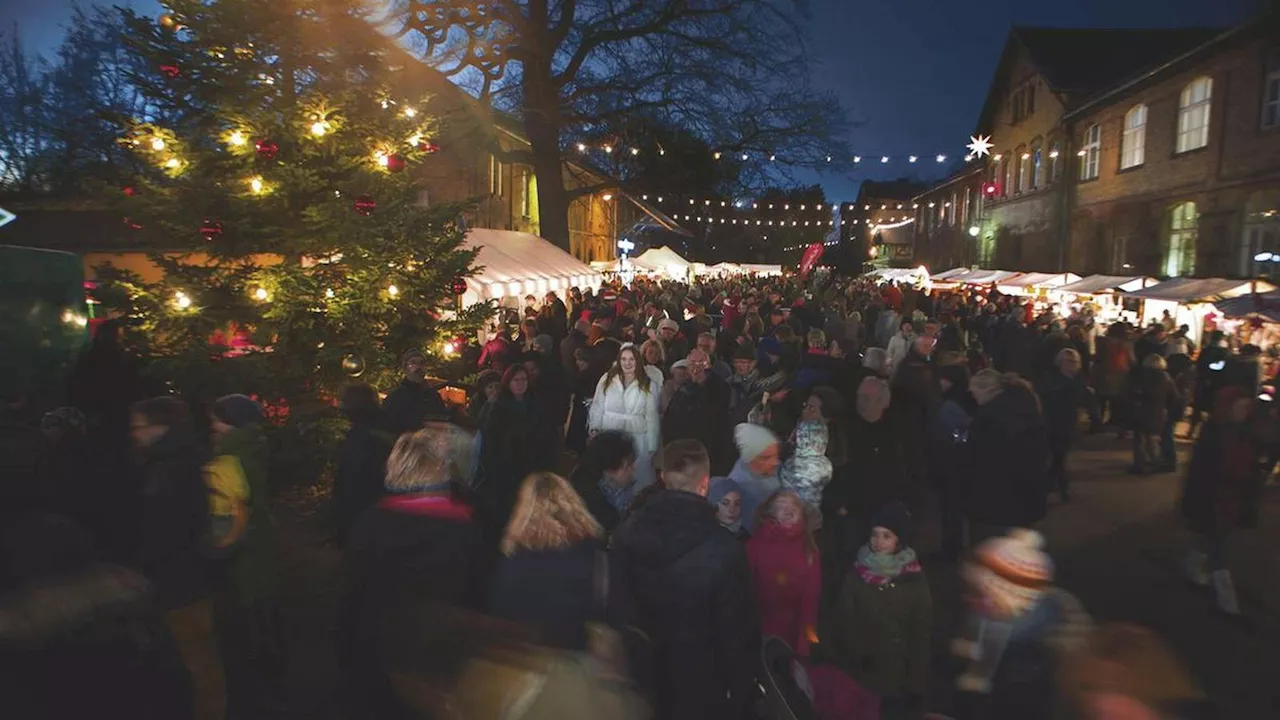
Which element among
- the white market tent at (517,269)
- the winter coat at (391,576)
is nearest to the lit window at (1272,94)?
the white market tent at (517,269)

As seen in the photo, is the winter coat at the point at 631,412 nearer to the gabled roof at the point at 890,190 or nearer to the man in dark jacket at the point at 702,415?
the man in dark jacket at the point at 702,415

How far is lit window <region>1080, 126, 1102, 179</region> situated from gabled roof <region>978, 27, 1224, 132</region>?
1702mm

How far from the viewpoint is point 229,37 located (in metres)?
7.24

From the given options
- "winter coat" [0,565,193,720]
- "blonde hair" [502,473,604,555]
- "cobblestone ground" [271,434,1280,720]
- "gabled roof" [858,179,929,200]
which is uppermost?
"gabled roof" [858,179,929,200]

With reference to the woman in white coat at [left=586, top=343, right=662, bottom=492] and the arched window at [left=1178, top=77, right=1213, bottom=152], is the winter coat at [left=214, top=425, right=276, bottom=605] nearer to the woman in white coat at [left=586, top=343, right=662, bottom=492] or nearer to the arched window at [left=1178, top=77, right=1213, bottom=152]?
the woman in white coat at [left=586, top=343, right=662, bottom=492]

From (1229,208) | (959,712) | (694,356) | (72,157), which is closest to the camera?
(959,712)

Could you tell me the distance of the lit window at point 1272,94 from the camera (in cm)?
1565

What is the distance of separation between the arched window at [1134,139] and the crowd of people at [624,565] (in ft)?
62.5

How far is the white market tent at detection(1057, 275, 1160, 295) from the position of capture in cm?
1653

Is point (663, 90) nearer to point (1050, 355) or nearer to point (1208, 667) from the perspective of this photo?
point (1050, 355)

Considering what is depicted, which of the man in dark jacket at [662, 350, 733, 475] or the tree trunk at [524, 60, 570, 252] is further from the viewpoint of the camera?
the tree trunk at [524, 60, 570, 252]

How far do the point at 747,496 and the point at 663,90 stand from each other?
1979 centimetres

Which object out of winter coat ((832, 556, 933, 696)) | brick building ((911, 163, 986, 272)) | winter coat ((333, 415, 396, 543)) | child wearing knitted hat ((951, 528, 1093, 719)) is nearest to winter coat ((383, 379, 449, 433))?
winter coat ((333, 415, 396, 543))

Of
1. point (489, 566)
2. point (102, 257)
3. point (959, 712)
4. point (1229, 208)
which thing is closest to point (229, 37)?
point (489, 566)
